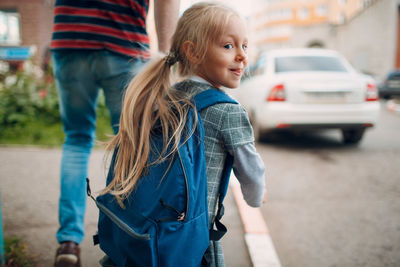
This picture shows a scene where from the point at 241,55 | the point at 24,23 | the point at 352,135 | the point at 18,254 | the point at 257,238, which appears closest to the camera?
the point at 241,55

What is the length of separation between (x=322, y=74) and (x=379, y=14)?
2125 cm

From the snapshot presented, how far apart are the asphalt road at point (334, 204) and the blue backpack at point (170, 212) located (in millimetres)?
1295

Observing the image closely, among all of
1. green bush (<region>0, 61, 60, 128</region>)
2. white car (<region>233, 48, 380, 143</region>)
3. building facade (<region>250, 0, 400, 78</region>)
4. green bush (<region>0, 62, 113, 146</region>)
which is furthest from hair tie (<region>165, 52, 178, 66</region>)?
building facade (<region>250, 0, 400, 78</region>)

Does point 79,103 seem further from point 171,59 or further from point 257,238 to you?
point 257,238

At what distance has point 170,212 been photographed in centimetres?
117

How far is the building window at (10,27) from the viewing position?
679 inches

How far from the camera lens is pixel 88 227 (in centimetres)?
261

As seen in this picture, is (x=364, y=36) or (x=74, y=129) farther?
(x=364, y=36)

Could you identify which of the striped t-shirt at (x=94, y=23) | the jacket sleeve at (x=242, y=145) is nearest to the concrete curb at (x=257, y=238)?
the jacket sleeve at (x=242, y=145)

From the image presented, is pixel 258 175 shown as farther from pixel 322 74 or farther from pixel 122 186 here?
pixel 322 74

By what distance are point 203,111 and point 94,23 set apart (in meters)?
0.92

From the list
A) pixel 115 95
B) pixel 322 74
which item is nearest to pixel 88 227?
pixel 115 95

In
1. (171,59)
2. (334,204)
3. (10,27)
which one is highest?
(171,59)

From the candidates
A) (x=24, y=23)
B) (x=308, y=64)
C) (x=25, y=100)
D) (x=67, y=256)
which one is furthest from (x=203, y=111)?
(x=24, y=23)
